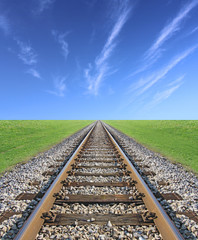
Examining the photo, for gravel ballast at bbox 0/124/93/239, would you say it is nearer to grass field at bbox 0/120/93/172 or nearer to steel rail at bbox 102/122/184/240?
grass field at bbox 0/120/93/172

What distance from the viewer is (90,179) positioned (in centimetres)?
402

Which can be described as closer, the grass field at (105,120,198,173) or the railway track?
the railway track

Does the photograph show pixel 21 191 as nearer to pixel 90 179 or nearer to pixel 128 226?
pixel 90 179

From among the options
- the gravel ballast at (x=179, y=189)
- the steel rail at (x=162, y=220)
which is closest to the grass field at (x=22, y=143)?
the steel rail at (x=162, y=220)

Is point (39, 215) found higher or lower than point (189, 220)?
higher

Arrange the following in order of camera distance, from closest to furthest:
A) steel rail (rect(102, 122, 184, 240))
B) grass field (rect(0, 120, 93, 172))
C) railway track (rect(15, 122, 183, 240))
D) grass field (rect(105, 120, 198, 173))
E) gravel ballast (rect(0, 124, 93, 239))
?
steel rail (rect(102, 122, 184, 240))
railway track (rect(15, 122, 183, 240))
gravel ballast (rect(0, 124, 93, 239))
grass field (rect(105, 120, 198, 173))
grass field (rect(0, 120, 93, 172))

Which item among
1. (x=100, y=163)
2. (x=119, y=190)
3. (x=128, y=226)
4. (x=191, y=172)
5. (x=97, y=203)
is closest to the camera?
(x=128, y=226)

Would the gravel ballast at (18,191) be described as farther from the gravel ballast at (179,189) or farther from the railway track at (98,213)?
the gravel ballast at (179,189)

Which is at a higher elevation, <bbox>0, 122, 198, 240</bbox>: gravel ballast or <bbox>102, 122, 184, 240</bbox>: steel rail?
<bbox>102, 122, 184, 240</bbox>: steel rail

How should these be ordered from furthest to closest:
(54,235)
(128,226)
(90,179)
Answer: (90,179) → (128,226) → (54,235)

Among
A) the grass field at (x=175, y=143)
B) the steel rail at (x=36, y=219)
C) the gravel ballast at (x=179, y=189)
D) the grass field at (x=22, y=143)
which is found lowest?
the grass field at (x=175, y=143)

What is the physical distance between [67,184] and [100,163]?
6.38ft

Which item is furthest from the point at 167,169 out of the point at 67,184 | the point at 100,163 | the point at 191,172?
the point at 67,184

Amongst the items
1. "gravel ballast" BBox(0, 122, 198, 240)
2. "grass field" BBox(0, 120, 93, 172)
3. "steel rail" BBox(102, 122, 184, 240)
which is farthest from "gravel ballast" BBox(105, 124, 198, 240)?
"grass field" BBox(0, 120, 93, 172)
